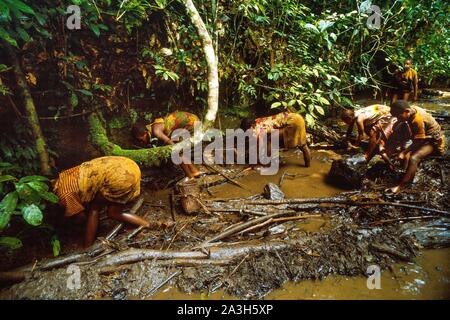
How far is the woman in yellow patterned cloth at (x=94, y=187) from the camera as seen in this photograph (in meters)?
3.15

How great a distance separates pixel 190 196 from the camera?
13.5ft

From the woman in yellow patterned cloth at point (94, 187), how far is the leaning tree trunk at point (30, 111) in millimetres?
570

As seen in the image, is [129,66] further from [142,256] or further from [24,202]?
[142,256]

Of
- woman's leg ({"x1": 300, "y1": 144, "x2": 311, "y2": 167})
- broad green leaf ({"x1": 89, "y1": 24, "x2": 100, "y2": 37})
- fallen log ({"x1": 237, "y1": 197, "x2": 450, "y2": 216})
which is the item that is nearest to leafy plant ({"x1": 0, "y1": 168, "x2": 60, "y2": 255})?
broad green leaf ({"x1": 89, "y1": 24, "x2": 100, "y2": 37})

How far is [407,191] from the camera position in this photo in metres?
4.24

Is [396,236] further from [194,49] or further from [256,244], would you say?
[194,49]

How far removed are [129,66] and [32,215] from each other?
3.19 metres

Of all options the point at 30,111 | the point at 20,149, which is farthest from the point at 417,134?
the point at 20,149

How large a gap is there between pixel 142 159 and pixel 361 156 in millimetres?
3636

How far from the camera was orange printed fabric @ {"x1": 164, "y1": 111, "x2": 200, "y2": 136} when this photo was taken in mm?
4832

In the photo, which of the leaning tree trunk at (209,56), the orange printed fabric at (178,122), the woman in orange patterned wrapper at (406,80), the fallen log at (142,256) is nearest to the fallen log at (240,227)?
the fallen log at (142,256)

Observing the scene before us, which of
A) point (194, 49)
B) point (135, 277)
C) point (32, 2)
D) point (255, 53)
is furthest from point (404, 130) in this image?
point (32, 2)

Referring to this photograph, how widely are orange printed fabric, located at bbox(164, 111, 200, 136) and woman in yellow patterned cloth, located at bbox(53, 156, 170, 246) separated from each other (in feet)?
4.88

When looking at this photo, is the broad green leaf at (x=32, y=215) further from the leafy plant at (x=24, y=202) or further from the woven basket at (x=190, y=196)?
the woven basket at (x=190, y=196)
